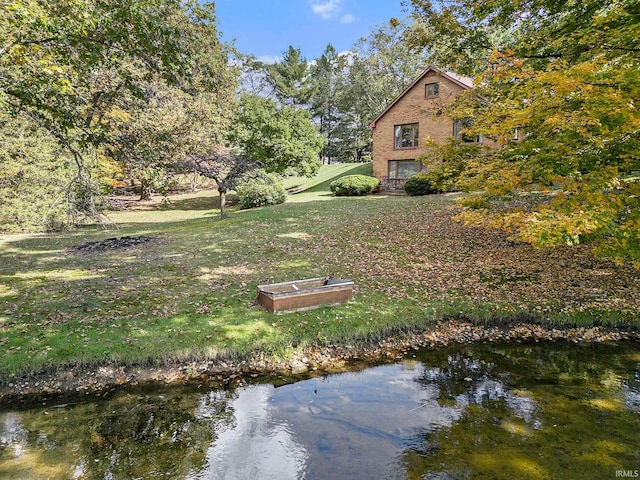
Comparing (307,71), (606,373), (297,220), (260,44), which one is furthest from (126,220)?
(307,71)

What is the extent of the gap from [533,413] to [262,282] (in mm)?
6375

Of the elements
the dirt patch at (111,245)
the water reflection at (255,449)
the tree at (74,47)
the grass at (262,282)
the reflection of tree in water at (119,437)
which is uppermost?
the tree at (74,47)

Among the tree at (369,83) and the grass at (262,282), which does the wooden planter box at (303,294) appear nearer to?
the grass at (262,282)

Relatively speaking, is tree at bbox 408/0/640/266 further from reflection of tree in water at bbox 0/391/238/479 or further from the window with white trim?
the window with white trim

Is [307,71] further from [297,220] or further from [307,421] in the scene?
[307,421]

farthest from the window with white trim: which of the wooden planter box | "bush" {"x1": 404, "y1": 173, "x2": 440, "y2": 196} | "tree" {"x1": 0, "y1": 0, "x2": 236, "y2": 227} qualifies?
"tree" {"x1": 0, "y1": 0, "x2": 236, "y2": 227}

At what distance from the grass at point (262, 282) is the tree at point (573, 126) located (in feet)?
6.17

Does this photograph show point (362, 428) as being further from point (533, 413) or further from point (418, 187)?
point (418, 187)

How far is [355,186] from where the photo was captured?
1059 inches

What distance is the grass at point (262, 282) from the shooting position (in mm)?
6715

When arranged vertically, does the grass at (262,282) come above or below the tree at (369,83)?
below

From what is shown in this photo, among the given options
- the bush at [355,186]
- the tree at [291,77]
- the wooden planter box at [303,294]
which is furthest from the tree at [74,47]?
the tree at [291,77]

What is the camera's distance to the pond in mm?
4008

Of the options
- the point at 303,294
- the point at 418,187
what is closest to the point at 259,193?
the point at 418,187
